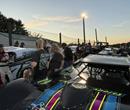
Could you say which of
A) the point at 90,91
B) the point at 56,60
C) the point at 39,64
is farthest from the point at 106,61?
the point at 39,64

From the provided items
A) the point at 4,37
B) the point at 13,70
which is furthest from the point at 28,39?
the point at 13,70

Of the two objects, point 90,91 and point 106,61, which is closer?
point 90,91

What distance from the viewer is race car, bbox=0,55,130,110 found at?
387 centimetres

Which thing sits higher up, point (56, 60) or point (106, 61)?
point (106, 61)

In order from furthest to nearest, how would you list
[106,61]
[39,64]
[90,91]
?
1. [39,64]
2. [106,61]
3. [90,91]

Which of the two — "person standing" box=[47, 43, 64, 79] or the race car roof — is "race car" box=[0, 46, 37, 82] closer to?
"person standing" box=[47, 43, 64, 79]

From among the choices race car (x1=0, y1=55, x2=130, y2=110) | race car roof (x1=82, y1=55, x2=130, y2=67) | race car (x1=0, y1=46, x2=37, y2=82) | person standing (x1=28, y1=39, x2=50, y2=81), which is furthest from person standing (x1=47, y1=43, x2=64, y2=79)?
race car roof (x1=82, y1=55, x2=130, y2=67)

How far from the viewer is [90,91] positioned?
4.13 metres

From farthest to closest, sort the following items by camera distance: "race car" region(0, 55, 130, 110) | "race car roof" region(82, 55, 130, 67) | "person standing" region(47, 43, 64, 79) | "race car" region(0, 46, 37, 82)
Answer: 1. "race car" region(0, 46, 37, 82)
2. "person standing" region(47, 43, 64, 79)
3. "race car roof" region(82, 55, 130, 67)
4. "race car" region(0, 55, 130, 110)

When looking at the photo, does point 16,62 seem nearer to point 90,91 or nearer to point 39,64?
point 39,64

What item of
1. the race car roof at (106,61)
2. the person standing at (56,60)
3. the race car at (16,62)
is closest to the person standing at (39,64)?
the person standing at (56,60)

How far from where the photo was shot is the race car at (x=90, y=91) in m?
3.87

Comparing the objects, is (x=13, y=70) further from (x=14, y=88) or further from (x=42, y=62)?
(x=14, y=88)

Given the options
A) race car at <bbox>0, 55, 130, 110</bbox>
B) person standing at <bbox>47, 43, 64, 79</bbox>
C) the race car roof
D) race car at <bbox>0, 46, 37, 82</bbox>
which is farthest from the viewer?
race car at <bbox>0, 46, 37, 82</bbox>
